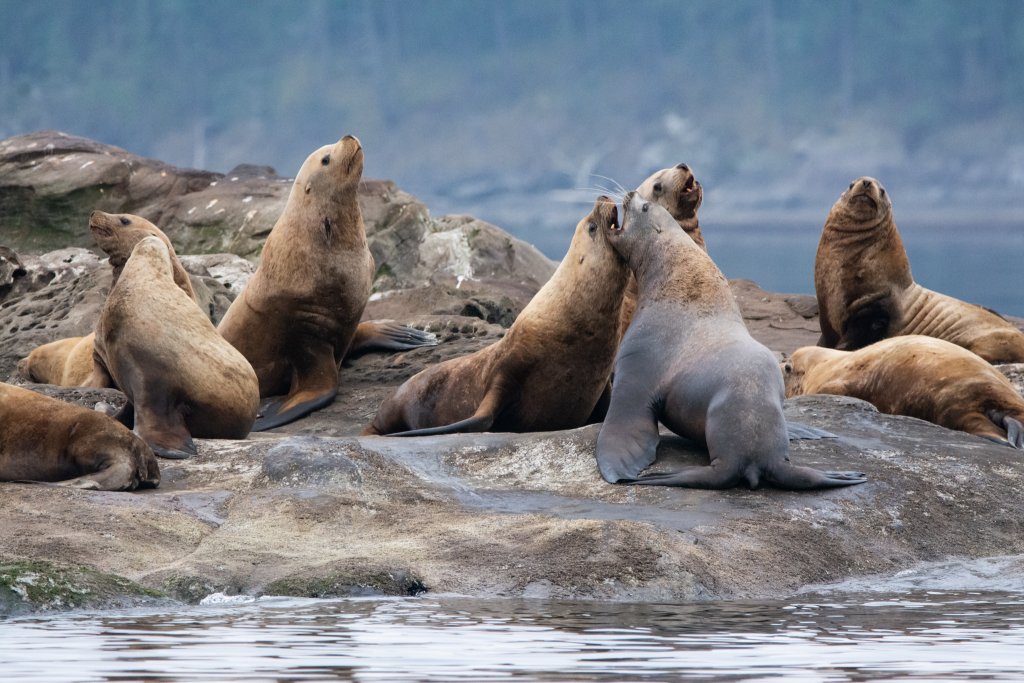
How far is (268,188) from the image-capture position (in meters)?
19.1

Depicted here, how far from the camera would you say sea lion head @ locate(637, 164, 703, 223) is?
9773 millimetres

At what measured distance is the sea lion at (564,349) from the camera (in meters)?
8.53

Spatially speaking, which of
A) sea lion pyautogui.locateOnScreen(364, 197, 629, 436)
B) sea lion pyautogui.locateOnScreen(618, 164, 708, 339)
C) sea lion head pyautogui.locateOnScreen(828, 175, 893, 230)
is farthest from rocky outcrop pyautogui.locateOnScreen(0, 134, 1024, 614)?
sea lion head pyautogui.locateOnScreen(828, 175, 893, 230)

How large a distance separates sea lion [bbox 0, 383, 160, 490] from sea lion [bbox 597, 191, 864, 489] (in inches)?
79.6

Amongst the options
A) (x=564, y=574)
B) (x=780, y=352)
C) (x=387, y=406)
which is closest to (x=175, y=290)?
(x=387, y=406)

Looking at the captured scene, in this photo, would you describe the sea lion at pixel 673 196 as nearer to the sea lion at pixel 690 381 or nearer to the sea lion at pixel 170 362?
the sea lion at pixel 690 381

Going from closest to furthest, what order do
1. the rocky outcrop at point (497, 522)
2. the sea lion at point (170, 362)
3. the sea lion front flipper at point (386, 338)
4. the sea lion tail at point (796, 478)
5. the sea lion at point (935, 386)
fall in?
the rocky outcrop at point (497, 522), the sea lion tail at point (796, 478), the sea lion at point (170, 362), the sea lion at point (935, 386), the sea lion front flipper at point (386, 338)

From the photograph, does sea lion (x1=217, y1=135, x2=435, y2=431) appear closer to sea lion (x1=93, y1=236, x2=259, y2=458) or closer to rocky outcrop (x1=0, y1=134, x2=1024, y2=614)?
sea lion (x1=93, y1=236, x2=259, y2=458)

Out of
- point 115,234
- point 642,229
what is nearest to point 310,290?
point 115,234

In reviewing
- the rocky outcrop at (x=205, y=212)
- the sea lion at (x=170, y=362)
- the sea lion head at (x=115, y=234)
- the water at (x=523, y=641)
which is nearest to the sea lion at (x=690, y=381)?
the water at (x=523, y=641)

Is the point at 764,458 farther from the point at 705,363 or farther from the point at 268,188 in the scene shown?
the point at 268,188

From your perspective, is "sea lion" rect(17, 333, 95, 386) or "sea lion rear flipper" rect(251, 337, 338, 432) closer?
"sea lion rear flipper" rect(251, 337, 338, 432)

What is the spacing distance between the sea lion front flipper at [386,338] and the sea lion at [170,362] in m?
3.18

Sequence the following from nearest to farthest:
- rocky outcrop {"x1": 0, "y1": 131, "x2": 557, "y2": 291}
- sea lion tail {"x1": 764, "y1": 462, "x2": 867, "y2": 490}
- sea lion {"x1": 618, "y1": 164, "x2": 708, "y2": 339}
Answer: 1. sea lion tail {"x1": 764, "y1": 462, "x2": 867, "y2": 490}
2. sea lion {"x1": 618, "y1": 164, "x2": 708, "y2": 339}
3. rocky outcrop {"x1": 0, "y1": 131, "x2": 557, "y2": 291}
